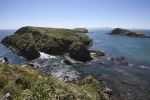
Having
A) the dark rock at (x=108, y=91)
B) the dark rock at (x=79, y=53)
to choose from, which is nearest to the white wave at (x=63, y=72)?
the dark rock at (x=108, y=91)

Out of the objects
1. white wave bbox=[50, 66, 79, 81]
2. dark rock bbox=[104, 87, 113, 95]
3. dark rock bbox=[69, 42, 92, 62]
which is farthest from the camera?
dark rock bbox=[69, 42, 92, 62]

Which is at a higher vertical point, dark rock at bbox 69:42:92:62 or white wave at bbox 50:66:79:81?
dark rock at bbox 69:42:92:62

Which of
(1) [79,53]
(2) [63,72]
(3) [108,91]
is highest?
(1) [79,53]

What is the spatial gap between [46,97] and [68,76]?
39.3 meters

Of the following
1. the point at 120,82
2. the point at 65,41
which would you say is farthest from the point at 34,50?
the point at 120,82

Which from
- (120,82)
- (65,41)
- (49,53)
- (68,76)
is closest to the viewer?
(120,82)

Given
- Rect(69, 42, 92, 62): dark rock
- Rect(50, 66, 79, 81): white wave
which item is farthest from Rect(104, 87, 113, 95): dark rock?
Rect(69, 42, 92, 62): dark rock

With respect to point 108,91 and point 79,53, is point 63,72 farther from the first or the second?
point 79,53

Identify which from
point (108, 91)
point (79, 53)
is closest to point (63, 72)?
point (108, 91)

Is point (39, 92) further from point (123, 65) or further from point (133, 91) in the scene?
point (123, 65)

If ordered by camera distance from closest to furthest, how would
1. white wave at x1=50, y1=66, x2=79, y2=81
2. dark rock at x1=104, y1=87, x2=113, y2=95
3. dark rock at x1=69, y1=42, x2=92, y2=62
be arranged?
dark rock at x1=104, y1=87, x2=113, y2=95, white wave at x1=50, y1=66, x2=79, y2=81, dark rock at x1=69, y1=42, x2=92, y2=62

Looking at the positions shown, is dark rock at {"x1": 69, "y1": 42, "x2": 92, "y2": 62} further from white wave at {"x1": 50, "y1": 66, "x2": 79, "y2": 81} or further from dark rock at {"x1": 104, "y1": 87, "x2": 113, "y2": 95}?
dark rock at {"x1": 104, "y1": 87, "x2": 113, "y2": 95}

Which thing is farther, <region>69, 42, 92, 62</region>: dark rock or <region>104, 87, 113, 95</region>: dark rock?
<region>69, 42, 92, 62</region>: dark rock

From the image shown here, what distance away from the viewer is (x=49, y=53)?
89188mm
